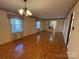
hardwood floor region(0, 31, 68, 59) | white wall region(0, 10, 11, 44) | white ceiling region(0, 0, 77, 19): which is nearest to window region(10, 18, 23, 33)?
white wall region(0, 10, 11, 44)

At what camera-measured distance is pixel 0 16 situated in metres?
4.66

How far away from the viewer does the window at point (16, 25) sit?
18.8 feet

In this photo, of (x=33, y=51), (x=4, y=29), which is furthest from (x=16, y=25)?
(x=33, y=51)

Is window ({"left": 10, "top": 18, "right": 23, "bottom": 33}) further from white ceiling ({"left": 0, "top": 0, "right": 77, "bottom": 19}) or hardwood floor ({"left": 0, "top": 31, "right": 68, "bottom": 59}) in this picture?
hardwood floor ({"left": 0, "top": 31, "right": 68, "bottom": 59})

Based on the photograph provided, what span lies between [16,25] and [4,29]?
4.06ft

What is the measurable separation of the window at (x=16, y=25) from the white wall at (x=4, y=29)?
42 cm

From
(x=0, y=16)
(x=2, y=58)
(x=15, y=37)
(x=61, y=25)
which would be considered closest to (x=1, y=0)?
(x=0, y=16)

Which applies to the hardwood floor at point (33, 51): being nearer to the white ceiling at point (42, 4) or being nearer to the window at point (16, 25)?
the window at point (16, 25)

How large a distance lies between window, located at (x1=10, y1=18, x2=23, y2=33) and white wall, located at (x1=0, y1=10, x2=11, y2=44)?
1.39 ft

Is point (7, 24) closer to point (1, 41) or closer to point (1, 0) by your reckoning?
point (1, 41)

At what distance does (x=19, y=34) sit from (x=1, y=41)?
6.12 feet

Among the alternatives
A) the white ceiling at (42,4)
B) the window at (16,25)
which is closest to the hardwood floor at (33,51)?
the window at (16,25)

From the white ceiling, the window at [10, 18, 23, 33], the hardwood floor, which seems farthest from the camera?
the window at [10, 18, 23, 33]

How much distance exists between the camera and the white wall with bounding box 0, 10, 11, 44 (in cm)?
477
